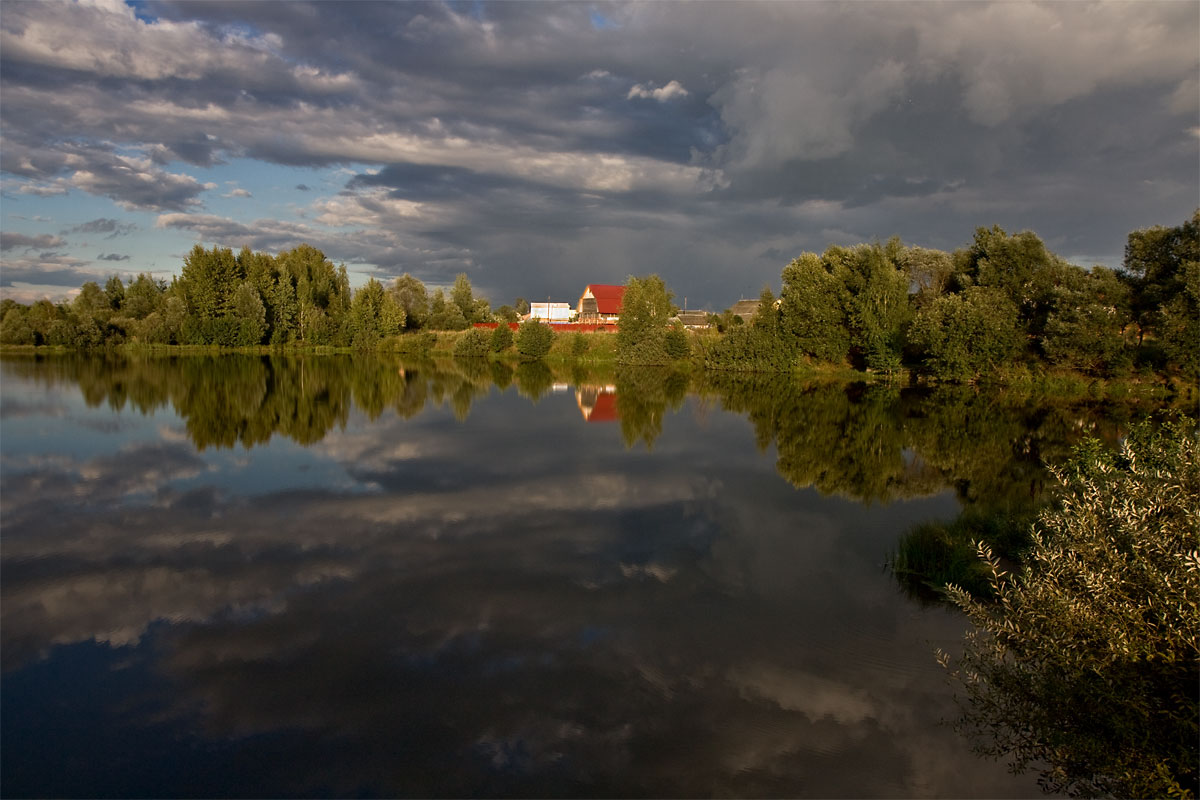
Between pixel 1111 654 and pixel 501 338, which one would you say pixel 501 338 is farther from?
pixel 1111 654

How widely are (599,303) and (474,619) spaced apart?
78248 mm

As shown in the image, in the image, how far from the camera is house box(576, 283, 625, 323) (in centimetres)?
8381

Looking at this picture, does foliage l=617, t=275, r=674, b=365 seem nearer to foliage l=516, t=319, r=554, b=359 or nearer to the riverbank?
the riverbank

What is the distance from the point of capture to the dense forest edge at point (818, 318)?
34562mm

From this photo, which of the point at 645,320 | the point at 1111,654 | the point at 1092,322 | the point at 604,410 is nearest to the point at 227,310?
the point at 645,320

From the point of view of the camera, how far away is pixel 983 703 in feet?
20.8

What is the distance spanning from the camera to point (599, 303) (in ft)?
279

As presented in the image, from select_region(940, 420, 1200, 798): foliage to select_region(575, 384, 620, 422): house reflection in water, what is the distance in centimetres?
2045

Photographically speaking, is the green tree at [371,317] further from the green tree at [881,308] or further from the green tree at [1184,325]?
the green tree at [1184,325]

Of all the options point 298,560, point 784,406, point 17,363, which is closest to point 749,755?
point 298,560

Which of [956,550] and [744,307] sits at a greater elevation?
[744,307]

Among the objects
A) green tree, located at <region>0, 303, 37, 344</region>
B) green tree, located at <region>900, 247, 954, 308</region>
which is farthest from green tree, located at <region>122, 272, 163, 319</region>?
green tree, located at <region>900, 247, 954, 308</region>

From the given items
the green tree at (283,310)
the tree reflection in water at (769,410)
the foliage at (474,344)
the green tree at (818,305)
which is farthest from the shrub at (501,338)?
the green tree at (818,305)

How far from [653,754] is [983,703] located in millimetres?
3050
